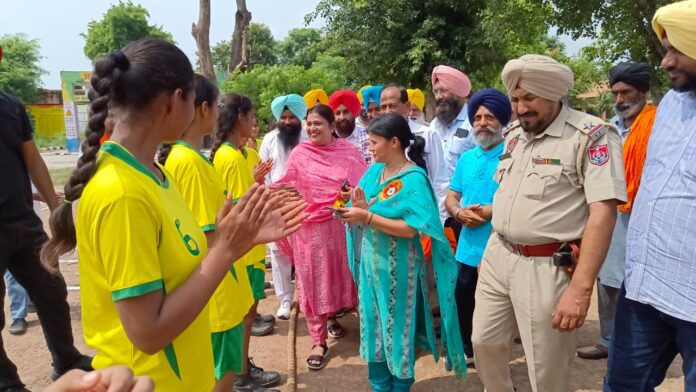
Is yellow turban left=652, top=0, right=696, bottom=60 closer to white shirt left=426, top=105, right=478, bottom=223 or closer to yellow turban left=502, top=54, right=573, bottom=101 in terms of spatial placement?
yellow turban left=502, top=54, right=573, bottom=101

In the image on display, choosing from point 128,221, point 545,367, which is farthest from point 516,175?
point 128,221

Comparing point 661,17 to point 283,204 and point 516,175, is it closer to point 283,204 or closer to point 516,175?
point 516,175

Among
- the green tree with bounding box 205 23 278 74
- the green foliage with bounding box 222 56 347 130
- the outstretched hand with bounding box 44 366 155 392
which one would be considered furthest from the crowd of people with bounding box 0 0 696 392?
the green tree with bounding box 205 23 278 74

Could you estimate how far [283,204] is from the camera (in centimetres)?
160

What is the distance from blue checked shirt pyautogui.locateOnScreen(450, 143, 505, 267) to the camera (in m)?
3.22

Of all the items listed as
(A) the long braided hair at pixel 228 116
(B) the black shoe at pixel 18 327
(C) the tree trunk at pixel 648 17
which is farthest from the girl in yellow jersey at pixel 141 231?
(C) the tree trunk at pixel 648 17

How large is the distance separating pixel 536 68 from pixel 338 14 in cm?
1288

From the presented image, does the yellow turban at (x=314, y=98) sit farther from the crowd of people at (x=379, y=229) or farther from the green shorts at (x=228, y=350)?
the green shorts at (x=228, y=350)

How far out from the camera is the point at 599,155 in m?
2.18

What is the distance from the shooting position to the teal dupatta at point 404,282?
2.80 metres

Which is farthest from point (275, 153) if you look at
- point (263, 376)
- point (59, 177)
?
point (59, 177)

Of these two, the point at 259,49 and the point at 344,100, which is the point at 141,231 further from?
the point at 259,49

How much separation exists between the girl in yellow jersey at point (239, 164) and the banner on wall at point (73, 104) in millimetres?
27437

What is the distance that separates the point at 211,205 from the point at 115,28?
28.3 metres
